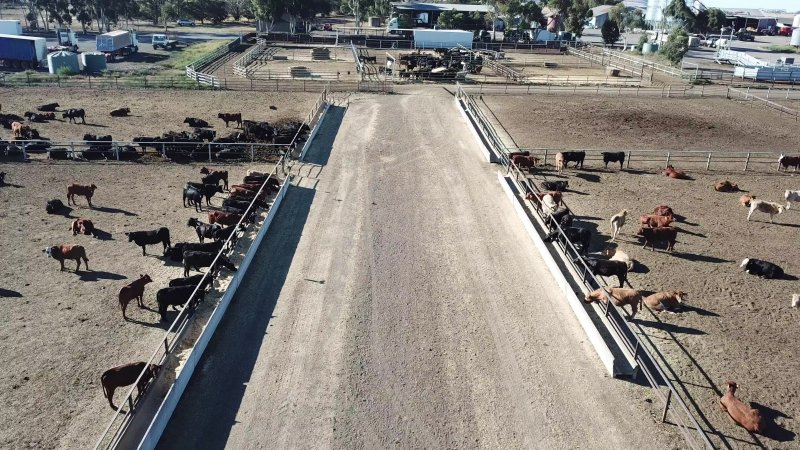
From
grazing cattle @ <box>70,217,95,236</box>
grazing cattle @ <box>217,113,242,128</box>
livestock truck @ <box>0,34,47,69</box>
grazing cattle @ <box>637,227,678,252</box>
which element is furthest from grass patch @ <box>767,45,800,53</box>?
grazing cattle @ <box>70,217,95,236</box>

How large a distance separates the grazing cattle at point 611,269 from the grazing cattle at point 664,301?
3.73 ft

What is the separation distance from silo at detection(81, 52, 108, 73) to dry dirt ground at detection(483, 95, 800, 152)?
1358 inches

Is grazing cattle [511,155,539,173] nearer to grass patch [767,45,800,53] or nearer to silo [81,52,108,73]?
silo [81,52,108,73]

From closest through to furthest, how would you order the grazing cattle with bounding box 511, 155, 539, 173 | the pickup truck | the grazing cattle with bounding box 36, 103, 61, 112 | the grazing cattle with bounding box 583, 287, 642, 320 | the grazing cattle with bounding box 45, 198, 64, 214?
the grazing cattle with bounding box 583, 287, 642, 320
the grazing cattle with bounding box 45, 198, 64, 214
the grazing cattle with bounding box 511, 155, 539, 173
the grazing cattle with bounding box 36, 103, 61, 112
the pickup truck

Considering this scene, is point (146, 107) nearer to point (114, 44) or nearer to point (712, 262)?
point (114, 44)

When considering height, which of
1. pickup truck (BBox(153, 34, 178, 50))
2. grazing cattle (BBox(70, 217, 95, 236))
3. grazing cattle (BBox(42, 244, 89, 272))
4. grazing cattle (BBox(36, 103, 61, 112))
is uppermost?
pickup truck (BBox(153, 34, 178, 50))

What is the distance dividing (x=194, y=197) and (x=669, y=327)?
15.5m

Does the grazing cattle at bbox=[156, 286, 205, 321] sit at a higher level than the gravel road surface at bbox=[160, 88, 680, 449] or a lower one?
higher

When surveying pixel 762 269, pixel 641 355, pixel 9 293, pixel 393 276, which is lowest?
pixel 641 355

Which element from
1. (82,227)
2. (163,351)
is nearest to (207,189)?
(82,227)

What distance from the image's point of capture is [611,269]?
16656 mm

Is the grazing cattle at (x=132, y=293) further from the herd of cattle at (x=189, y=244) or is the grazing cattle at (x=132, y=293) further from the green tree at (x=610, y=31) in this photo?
the green tree at (x=610, y=31)

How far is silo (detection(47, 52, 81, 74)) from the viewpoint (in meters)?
53.2

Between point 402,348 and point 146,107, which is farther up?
point 146,107
